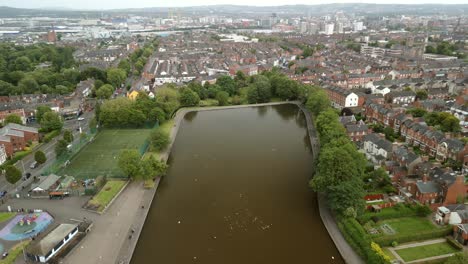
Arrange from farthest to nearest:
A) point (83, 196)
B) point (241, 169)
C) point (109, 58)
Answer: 1. point (109, 58)
2. point (241, 169)
3. point (83, 196)

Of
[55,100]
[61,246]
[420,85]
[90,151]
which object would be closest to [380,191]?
[61,246]

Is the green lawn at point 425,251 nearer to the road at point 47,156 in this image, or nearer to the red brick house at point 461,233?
the red brick house at point 461,233

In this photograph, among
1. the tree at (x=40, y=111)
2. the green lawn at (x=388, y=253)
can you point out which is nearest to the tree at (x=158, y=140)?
the tree at (x=40, y=111)

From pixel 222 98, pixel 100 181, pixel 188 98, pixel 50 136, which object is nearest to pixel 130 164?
pixel 100 181

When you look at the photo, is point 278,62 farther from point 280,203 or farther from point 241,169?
point 280,203

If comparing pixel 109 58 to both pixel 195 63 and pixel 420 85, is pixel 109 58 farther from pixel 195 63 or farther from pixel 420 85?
pixel 420 85

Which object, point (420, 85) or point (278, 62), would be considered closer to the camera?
point (420, 85)

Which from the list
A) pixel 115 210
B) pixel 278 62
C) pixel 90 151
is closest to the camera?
pixel 115 210

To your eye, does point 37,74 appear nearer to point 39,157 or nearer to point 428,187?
point 39,157
